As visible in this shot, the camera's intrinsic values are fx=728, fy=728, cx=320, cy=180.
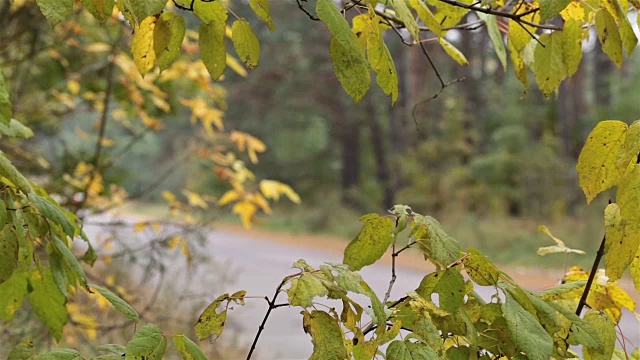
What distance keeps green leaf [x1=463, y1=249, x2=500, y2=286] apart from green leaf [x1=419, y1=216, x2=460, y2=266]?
0.7 inches

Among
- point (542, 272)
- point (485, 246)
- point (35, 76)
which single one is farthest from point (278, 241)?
point (35, 76)

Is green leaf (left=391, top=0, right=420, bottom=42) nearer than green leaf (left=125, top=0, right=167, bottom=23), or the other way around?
green leaf (left=125, top=0, right=167, bottom=23)

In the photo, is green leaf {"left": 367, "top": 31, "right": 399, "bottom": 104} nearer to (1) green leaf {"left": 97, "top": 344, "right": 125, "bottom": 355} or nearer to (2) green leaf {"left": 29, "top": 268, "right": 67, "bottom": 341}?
(1) green leaf {"left": 97, "top": 344, "right": 125, "bottom": 355}

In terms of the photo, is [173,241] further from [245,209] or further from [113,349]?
[113,349]

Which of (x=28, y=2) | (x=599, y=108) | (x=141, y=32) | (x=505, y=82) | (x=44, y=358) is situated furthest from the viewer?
(x=505, y=82)

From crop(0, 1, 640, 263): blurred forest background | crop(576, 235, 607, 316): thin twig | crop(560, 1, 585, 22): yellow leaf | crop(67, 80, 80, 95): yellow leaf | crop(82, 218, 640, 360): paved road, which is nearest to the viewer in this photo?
crop(576, 235, 607, 316): thin twig

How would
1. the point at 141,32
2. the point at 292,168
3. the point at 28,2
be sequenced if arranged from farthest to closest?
the point at 292,168, the point at 28,2, the point at 141,32

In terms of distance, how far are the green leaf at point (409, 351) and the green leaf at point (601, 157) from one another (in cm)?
28

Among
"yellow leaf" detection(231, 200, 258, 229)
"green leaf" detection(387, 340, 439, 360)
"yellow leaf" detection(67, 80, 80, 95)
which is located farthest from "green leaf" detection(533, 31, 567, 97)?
"yellow leaf" detection(67, 80, 80, 95)

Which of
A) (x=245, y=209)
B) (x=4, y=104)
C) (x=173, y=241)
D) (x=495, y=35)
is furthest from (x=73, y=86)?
(x=495, y=35)

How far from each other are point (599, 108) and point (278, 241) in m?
7.13

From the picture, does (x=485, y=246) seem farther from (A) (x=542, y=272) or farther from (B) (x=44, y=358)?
(B) (x=44, y=358)

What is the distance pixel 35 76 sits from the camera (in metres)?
3.71

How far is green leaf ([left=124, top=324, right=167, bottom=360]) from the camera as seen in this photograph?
76 cm
